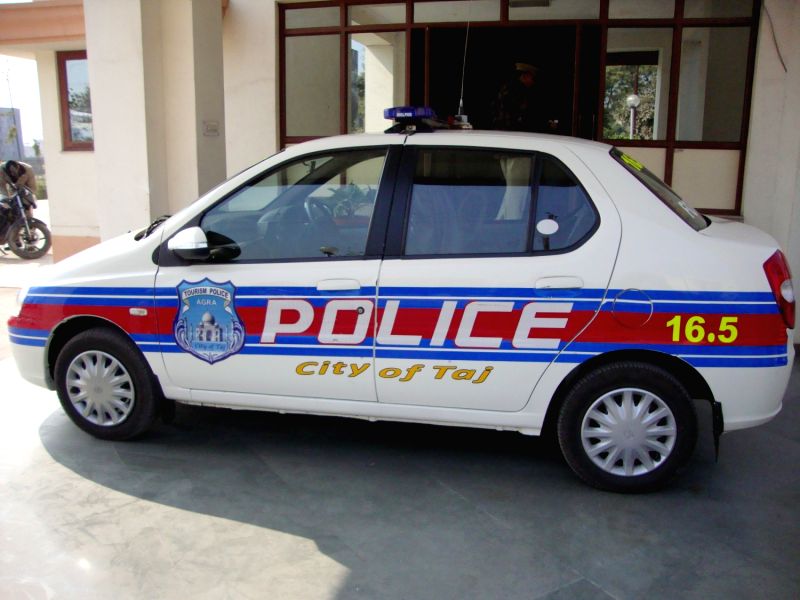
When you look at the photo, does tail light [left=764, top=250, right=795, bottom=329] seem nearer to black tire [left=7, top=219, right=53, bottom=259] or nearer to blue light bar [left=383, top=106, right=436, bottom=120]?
blue light bar [left=383, top=106, right=436, bottom=120]

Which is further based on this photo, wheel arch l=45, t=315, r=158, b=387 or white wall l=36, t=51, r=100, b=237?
white wall l=36, t=51, r=100, b=237

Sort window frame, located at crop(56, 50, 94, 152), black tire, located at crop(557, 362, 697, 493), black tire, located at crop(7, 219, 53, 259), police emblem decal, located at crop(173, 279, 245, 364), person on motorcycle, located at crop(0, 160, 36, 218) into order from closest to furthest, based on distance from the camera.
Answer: black tire, located at crop(557, 362, 697, 493) → police emblem decal, located at crop(173, 279, 245, 364) → window frame, located at crop(56, 50, 94, 152) → black tire, located at crop(7, 219, 53, 259) → person on motorcycle, located at crop(0, 160, 36, 218)

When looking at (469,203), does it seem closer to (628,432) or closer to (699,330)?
(699,330)

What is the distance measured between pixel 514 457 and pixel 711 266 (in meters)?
1.57

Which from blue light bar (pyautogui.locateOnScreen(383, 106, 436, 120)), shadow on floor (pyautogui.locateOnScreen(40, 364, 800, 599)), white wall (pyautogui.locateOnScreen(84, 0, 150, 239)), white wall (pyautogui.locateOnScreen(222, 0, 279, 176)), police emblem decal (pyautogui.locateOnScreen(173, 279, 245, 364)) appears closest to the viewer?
shadow on floor (pyautogui.locateOnScreen(40, 364, 800, 599))

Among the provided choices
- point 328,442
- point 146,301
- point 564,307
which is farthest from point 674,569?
point 146,301

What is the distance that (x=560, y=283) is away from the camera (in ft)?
12.1

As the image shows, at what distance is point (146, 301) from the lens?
422cm

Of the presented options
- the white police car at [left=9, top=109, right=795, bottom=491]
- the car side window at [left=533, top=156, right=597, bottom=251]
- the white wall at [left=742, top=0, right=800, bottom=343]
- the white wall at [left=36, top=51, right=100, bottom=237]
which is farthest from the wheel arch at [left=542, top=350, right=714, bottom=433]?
the white wall at [left=36, top=51, right=100, bottom=237]

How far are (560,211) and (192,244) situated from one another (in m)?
1.95

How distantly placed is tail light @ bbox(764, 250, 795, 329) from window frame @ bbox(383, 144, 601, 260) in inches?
33.5

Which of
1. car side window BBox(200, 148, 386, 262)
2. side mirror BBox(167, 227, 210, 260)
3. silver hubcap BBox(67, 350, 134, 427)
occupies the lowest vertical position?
silver hubcap BBox(67, 350, 134, 427)

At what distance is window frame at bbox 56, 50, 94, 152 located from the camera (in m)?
11.2

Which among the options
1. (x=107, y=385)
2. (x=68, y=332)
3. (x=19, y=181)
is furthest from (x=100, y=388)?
(x=19, y=181)
